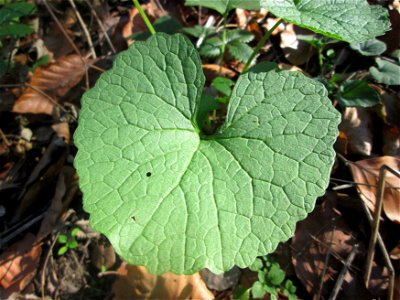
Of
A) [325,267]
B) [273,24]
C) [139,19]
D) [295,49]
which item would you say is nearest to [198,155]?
[325,267]

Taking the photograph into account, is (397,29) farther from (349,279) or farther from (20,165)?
(20,165)

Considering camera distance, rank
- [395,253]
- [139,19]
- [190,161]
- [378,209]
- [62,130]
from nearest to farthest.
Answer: [190,161], [378,209], [395,253], [62,130], [139,19]

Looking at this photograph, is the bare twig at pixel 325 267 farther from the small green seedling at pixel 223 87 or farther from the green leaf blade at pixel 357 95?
the small green seedling at pixel 223 87

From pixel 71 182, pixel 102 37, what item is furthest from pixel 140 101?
pixel 102 37

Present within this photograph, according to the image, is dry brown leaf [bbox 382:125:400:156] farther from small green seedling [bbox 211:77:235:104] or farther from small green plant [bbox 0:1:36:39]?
small green plant [bbox 0:1:36:39]

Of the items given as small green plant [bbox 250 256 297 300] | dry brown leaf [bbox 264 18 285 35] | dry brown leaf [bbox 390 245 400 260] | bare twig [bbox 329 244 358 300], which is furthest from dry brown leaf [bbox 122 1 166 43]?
dry brown leaf [bbox 390 245 400 260]

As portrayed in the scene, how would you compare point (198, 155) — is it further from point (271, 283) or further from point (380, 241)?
point (380, 241)

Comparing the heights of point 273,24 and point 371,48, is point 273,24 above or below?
below
